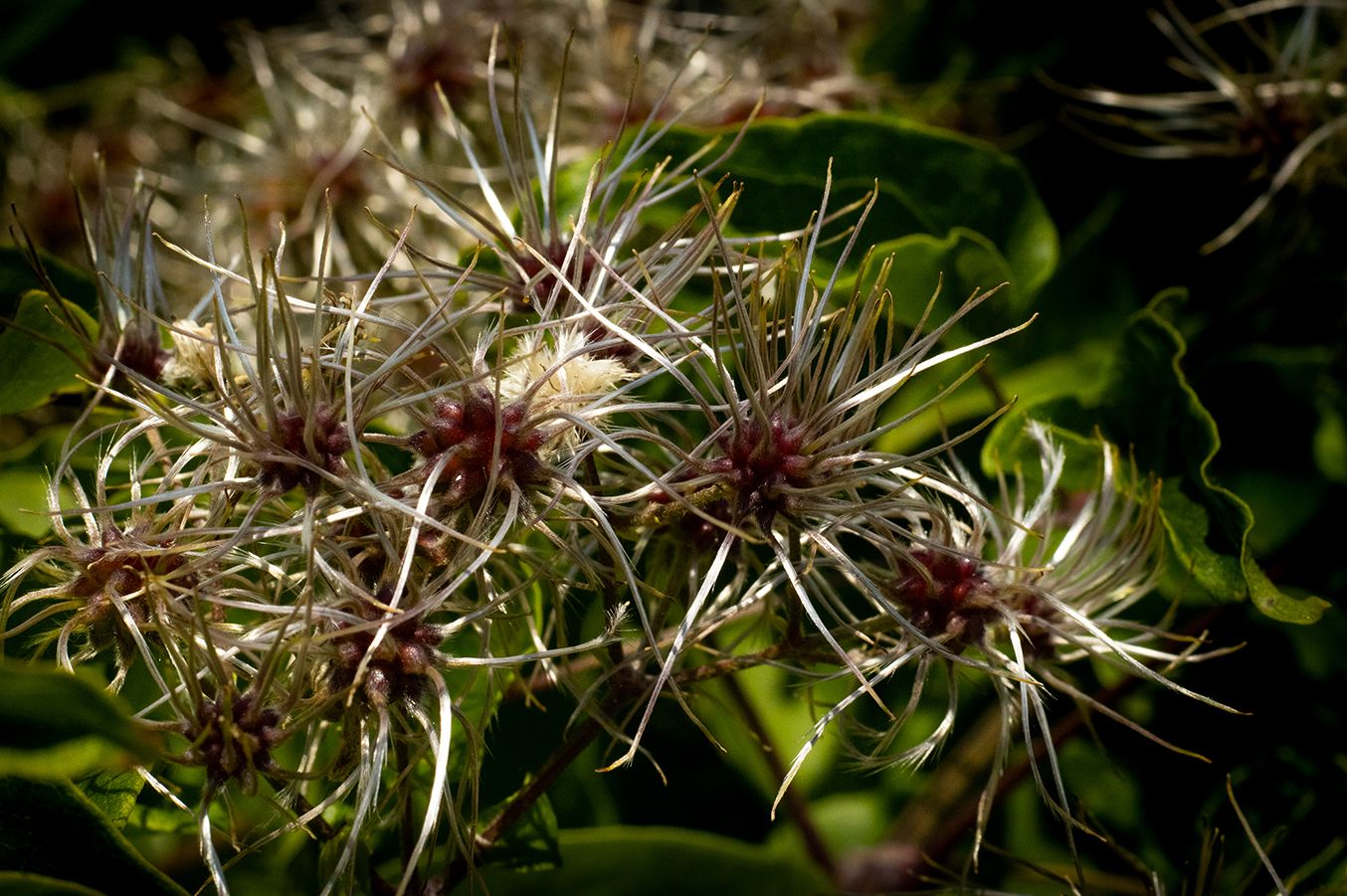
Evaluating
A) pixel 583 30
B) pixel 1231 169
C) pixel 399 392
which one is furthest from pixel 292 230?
pixel 1231 169

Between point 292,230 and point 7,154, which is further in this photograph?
point 7,154

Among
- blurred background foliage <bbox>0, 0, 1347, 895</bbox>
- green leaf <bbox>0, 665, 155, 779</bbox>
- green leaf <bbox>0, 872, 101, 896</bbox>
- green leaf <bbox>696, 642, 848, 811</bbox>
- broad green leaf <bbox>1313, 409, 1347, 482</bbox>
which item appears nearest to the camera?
green leaf <bbox>0, 665, 155, 779</bbox>

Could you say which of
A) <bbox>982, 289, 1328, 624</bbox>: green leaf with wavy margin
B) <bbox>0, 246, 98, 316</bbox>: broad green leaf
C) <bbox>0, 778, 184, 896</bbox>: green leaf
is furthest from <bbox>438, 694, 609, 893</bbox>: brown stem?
<bbox>0, 246, 98, 316</bbox>: broad green leaf

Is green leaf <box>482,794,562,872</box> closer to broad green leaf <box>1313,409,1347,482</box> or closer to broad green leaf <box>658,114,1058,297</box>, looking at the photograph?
broad green leaf <box>658,114,1058,297</box>

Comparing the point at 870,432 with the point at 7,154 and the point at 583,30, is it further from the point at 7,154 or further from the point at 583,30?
the point at 7,154

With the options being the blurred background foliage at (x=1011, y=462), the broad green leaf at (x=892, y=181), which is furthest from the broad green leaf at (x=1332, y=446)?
the broad green leaf at (x=892, y=181)

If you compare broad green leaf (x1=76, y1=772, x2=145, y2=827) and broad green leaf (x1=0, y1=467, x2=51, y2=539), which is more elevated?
broad green leaf (x1=0, y1=467, x2=51, y2=539)
